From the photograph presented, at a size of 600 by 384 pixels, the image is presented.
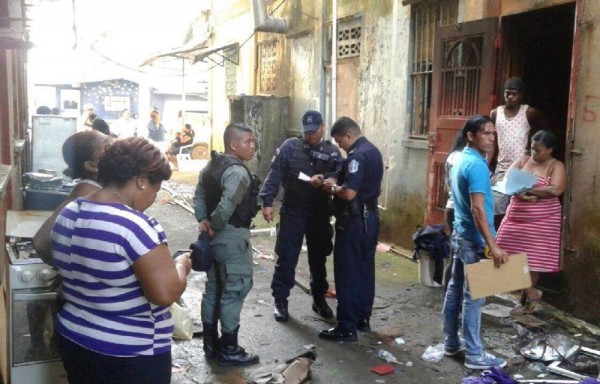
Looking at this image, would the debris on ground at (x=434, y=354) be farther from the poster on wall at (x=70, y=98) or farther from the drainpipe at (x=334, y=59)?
the poster on wall at (x=70, y=98)

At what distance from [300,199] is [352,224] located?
63cm

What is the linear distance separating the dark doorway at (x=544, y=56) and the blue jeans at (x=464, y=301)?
271 cm

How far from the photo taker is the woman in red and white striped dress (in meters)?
5.30

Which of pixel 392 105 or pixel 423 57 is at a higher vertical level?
pixel 423 57

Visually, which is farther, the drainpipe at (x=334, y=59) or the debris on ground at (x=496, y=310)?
the drainpipe at (x=334, y=59)

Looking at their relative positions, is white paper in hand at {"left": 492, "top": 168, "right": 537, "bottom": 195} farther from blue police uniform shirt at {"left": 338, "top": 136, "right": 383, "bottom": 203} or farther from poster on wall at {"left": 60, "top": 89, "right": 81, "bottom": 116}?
poster on wall at {"left": 60, "top": 89, "right": 81, "bottom": 116}

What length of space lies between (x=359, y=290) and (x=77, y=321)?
300cm

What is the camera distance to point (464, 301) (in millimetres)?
4336

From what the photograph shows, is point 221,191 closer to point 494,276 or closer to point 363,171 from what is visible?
point 363,171

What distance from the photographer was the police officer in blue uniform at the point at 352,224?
191 inches

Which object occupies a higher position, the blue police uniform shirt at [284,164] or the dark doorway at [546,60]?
the dark doorway at [546,60]

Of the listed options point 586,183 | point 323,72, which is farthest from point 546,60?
point 323,72

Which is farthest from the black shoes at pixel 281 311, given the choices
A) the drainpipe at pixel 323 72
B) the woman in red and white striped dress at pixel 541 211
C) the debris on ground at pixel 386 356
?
the drainpipe at pixel 323 72

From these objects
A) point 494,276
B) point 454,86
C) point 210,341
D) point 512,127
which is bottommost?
point 210,341
